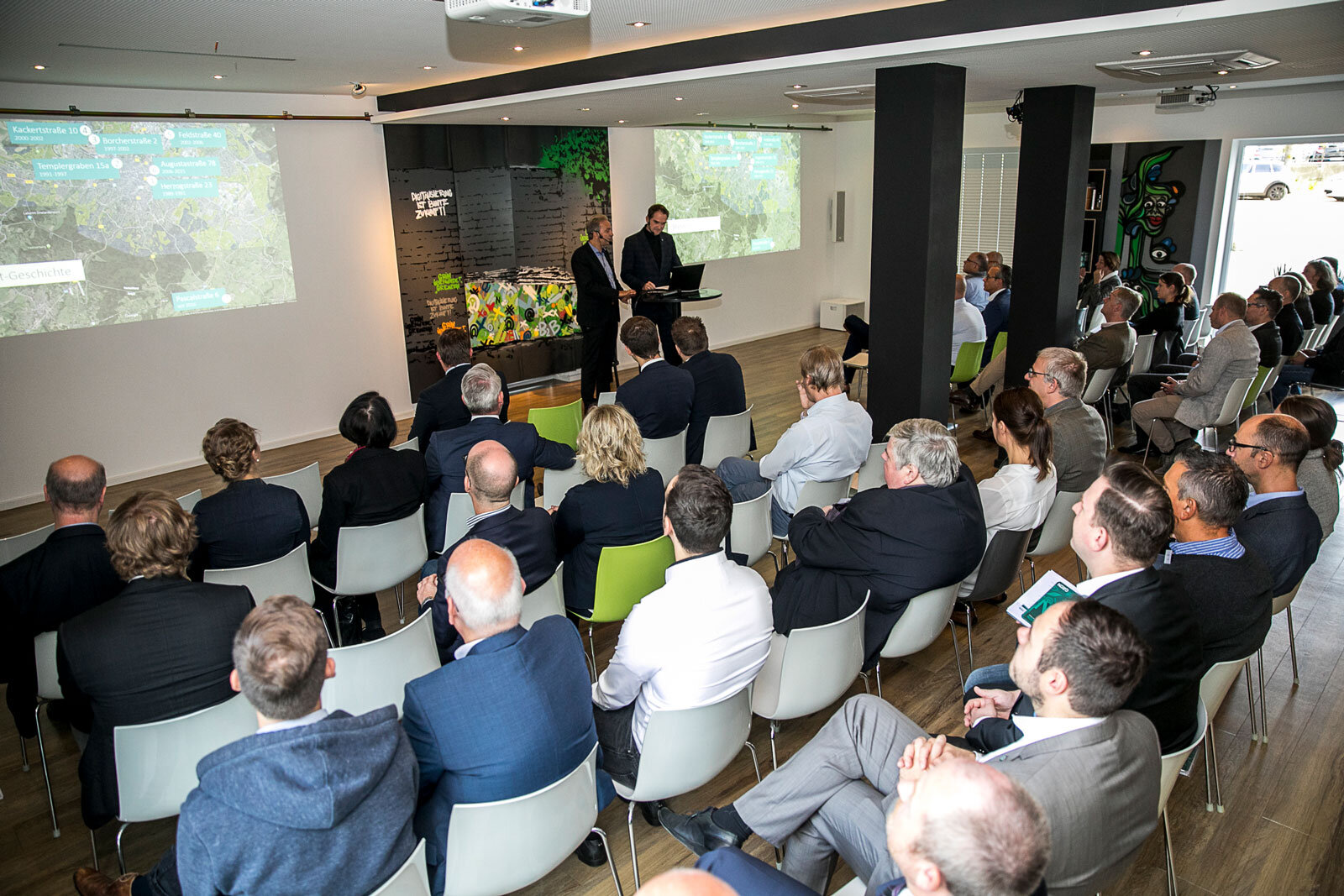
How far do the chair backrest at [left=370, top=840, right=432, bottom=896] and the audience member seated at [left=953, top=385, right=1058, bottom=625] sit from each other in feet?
8.78

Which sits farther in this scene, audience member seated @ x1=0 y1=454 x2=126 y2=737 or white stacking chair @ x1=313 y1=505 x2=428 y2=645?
white stacking chair @ x1=313 y1=505 x2=428 y2=645

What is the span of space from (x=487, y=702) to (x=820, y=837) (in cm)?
105

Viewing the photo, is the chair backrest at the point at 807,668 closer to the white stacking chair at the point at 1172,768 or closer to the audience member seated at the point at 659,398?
the white stacking chair at the point at 1172,768

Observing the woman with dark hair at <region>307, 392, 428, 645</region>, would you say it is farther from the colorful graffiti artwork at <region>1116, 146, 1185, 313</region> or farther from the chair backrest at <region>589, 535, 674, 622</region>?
the colorful graffiti artwork at <region>1116, 146, 1185, 313</region>

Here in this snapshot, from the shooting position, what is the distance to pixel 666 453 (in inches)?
218

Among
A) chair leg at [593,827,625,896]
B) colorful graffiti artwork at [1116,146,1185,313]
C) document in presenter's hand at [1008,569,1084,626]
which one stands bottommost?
chair leg at [593,827,625,896]

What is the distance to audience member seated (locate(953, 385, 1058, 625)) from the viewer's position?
3.97 metres

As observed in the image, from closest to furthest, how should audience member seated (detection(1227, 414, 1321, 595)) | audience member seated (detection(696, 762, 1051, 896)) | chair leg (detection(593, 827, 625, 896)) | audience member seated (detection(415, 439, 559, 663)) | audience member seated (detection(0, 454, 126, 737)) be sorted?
audience member seated (detection(696, 762, 1051, 896))
chair leg (detection(593, 827, 625, 896))
audience member seated (detection(0, 454, 126, 737))
audience member seated (detection(415, 439, 559, 663))
audience member seated (detection(1227, 414, 1321, 595))

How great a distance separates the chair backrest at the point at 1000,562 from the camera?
150 inches

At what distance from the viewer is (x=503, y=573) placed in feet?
7.95

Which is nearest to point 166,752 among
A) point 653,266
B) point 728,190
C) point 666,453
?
point 666,453

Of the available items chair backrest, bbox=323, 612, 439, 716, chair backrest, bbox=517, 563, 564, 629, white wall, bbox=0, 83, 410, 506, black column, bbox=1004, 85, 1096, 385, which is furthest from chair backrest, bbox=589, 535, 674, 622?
white wall, bbox=0, 83, 410, 506

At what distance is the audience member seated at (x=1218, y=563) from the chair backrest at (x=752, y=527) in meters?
1.77

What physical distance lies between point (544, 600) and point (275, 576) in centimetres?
123
